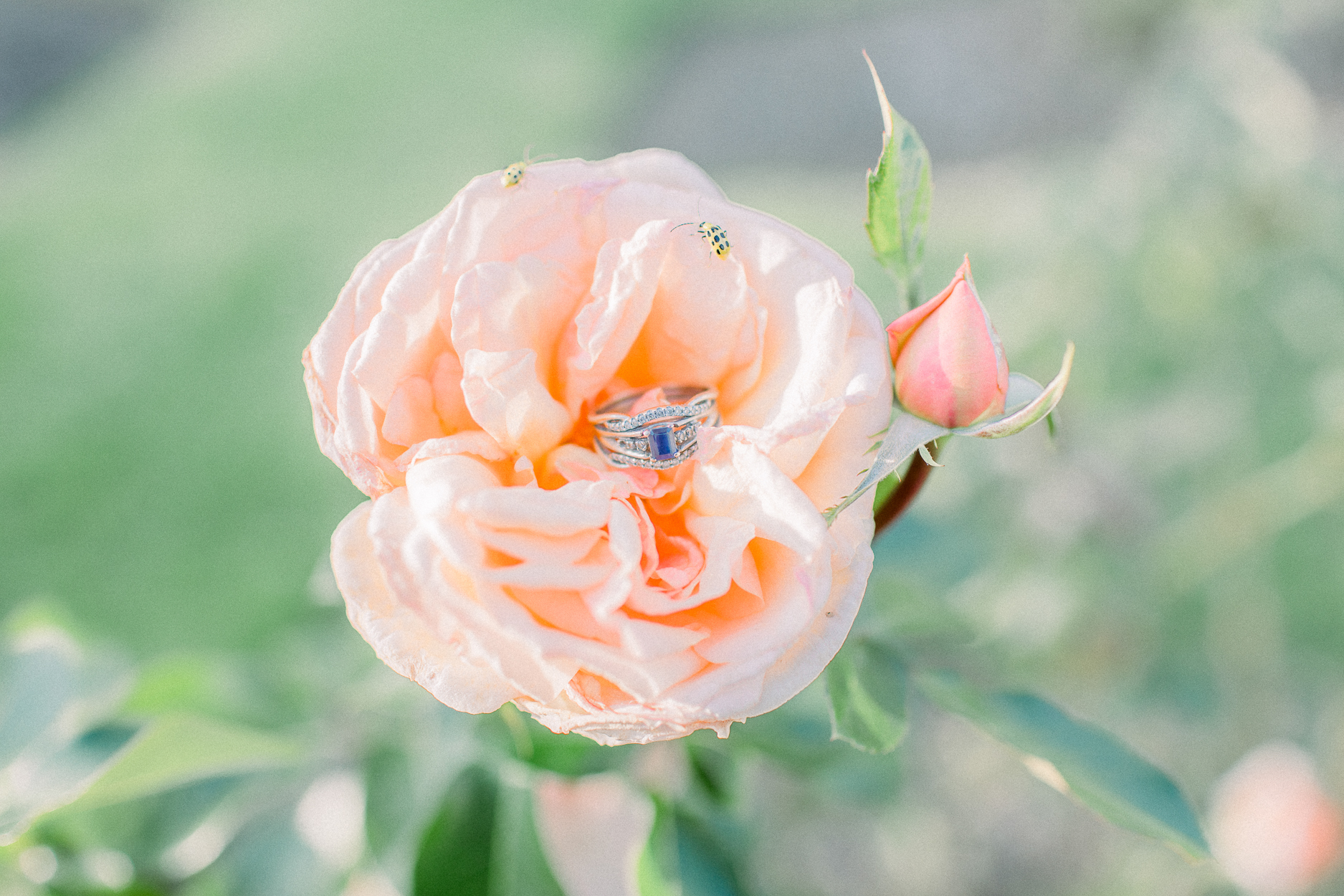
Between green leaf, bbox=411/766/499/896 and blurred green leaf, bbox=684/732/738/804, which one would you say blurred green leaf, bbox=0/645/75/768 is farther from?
blurred green leaf, bbox=684/732/738/804

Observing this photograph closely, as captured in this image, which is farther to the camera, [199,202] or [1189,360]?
[199,202]

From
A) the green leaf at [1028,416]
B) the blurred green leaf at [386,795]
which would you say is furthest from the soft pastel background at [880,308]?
the green leaf at [1028,416]

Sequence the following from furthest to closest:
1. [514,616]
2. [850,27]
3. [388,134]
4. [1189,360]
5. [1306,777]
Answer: [850,27]
[388,134]
[1189,360]
[1306,777]
[514,616]

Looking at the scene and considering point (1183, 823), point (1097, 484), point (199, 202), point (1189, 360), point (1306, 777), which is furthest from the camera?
point (199, 202)

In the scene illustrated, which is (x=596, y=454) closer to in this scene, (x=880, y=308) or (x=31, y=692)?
(x=31, y=692)

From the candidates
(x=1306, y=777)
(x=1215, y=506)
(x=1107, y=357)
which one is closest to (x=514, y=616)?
(x=1306, y=777)

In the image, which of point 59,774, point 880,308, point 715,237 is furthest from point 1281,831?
point 880,308

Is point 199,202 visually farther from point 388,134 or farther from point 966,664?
point 966,664
